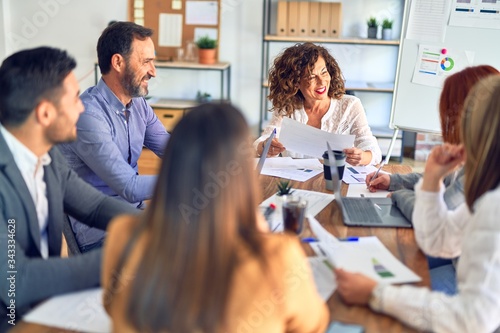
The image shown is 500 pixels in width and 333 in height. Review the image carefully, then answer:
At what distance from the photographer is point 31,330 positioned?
44.3 inches

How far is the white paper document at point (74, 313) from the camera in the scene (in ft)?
3.72

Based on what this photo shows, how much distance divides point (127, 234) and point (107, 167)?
1093 millimetres

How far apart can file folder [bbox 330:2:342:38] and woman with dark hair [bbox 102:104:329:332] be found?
392cm

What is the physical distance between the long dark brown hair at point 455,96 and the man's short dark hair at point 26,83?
1103 millimetres

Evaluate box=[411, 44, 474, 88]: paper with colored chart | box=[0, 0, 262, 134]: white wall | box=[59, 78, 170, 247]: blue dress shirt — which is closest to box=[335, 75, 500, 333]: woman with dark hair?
box=[59, 78, 170, 247]: blue dress shirt

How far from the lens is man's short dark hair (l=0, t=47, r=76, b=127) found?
55.5 inches

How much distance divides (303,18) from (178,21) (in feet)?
3.56

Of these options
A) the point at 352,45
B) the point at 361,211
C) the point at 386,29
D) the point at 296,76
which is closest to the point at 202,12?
the point at 352,45

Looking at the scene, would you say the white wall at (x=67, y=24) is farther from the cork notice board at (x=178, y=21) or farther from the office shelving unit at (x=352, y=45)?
the office shelving unit at (x=352, y=45)

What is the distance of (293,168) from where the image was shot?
2330 mm

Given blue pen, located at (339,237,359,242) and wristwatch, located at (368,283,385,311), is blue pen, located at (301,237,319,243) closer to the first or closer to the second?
blue pen, located at (339,237,359,242)

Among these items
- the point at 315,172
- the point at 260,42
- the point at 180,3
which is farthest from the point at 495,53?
the point at 180,3

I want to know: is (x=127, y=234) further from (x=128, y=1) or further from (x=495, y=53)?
(x=128, y=1)

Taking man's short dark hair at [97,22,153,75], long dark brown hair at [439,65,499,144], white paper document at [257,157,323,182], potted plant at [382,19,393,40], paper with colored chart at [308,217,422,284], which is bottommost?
paper with colored chart at [308,217,422,284]
